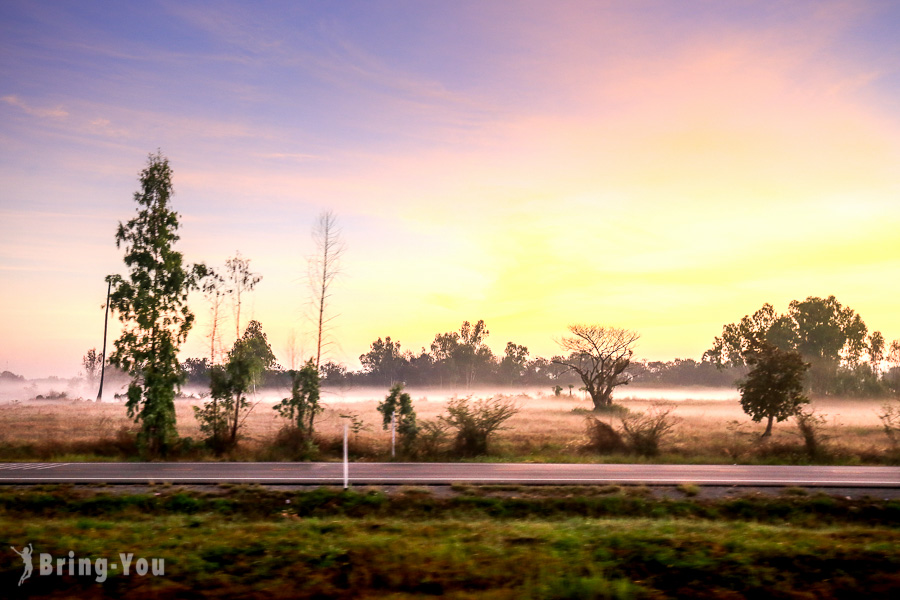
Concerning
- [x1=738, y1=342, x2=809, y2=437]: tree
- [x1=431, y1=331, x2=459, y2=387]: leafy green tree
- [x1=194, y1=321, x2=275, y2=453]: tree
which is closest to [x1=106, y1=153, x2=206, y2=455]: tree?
Result: [x1=194, y1=321, x2=275, y2=453]: tree

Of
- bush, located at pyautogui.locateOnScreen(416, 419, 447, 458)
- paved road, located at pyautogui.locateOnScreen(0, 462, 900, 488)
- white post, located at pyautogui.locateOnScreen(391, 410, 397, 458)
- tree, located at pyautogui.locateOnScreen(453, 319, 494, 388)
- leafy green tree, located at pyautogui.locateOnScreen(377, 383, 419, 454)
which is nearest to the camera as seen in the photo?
paved road, located at pyautogui.locateOnScreen(0, 462, 900, 488)

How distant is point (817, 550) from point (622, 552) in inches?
119

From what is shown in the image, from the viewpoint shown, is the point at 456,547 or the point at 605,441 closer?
the point at 456,547

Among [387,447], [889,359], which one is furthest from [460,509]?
[889,359]

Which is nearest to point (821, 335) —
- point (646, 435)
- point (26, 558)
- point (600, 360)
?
point (600, 360)

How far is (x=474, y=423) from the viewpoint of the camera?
24359mm

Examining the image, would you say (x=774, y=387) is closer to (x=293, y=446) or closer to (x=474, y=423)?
(x=474, y=423)

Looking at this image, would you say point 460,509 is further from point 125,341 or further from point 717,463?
point 125,341

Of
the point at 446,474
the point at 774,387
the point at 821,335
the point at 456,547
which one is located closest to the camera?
the point at 456,547

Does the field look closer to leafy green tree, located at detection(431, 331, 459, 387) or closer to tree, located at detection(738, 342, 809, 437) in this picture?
tree, located at detection(738, 342, 809, 437)

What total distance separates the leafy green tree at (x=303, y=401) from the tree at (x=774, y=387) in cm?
2099

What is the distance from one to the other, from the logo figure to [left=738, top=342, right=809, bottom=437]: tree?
29.5 meters

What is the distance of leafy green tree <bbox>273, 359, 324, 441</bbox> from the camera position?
24.7 m

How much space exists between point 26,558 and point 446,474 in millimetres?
11262
